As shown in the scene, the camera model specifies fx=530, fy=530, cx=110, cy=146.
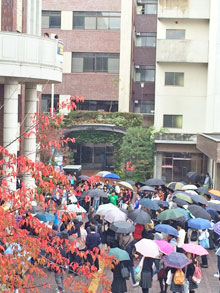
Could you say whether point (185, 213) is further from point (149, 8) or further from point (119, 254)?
point (149, 8)

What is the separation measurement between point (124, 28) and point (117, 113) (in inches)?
287

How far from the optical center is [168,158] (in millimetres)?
36531

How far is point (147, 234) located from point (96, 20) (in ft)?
95.1

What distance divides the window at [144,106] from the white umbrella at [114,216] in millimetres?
29666

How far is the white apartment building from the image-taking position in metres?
35.9

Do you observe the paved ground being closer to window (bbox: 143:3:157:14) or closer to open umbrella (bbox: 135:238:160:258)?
open umbrella (bbox: 135:238:160:258)

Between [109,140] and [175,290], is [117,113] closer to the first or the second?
[109,140]

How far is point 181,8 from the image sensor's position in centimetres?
3616

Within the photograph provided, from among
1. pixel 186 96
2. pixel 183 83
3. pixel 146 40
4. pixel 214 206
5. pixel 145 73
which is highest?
pixel 146 40

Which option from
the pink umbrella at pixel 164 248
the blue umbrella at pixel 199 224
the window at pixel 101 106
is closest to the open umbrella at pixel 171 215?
the blue umbrella at pixel 199 224

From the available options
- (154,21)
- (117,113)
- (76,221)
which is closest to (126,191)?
(76,221)

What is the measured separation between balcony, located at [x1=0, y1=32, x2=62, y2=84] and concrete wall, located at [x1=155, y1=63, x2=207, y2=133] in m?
16.4

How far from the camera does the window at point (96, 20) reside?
4172 centimetres

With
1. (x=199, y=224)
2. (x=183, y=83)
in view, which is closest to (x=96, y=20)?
(x=183, y=83)
